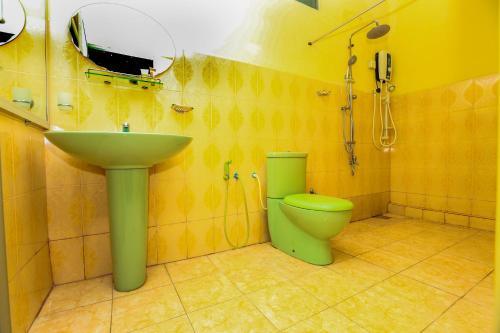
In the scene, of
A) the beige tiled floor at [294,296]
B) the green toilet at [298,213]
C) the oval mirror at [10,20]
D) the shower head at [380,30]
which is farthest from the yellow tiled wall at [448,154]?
the oval mirror at [10,20]

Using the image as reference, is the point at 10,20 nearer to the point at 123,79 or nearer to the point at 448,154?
the point at 123,79

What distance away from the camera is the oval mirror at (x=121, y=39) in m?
1.29

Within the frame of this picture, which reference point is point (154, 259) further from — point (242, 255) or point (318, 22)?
point (318, 22)

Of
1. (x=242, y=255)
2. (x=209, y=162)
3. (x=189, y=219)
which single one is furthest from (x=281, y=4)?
(x=242, y=255)

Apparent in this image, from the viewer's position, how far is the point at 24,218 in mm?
926

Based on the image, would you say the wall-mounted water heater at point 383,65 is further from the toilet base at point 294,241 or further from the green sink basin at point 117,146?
the green sink basin at point 117,146

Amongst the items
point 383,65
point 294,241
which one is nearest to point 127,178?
point 294,241

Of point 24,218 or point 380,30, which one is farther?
point 380,30

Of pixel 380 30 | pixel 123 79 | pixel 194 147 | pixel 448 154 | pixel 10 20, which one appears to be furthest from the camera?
pixel 448 154

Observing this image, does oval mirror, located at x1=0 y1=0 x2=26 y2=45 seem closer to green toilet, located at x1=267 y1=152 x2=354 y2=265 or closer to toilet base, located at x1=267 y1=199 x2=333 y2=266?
green toilet, located at x1=267 y1=152 x2=354 y2=265

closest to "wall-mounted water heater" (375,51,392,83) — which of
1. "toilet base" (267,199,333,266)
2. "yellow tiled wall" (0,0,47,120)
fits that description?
"toilet base" (267,199,333,266)

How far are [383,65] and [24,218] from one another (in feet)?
9.80

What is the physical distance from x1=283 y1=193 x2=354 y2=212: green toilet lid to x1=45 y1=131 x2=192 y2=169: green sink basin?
779 mm

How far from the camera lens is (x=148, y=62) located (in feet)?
4.70
